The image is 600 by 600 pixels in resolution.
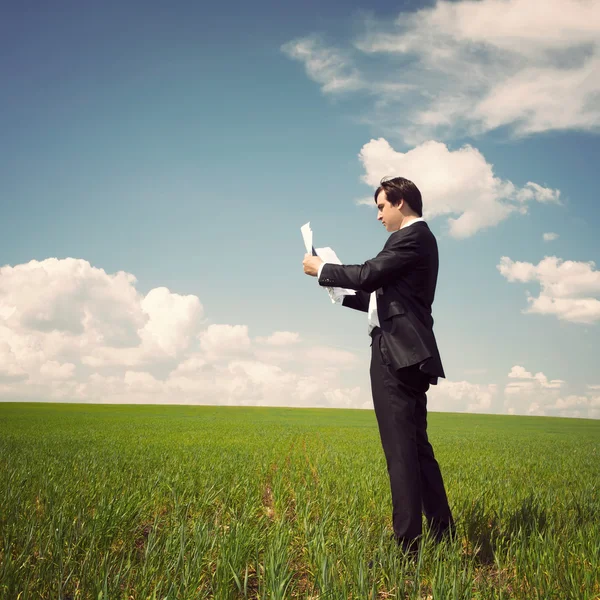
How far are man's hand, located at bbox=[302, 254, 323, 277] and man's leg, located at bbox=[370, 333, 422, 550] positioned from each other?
735 mm

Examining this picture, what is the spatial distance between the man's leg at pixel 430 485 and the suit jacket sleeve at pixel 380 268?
974mm

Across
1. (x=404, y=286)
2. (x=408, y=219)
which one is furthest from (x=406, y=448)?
(x=408, y=219)

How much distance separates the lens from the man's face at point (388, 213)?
3840 millimetres

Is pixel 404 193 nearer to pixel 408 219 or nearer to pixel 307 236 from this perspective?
pixel 408 219

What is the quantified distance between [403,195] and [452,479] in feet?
18.6

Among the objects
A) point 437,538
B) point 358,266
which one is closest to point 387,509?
point 437,538

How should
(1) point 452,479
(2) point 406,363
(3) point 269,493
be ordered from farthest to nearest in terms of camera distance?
(1) point 452,479
(3) point 269,493
(2) point 406,363

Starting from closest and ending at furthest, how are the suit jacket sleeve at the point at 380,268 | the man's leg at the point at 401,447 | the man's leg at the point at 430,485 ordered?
the man's leg at the point at 401,447
the suit jacket sleeve at the point at 380,268
the man's leg at the point at 430,485

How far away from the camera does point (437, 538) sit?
3.69m

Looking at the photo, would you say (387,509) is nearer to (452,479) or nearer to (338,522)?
(338,522)

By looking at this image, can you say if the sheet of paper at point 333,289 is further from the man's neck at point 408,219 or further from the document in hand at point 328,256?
the man's neck at point 408,219

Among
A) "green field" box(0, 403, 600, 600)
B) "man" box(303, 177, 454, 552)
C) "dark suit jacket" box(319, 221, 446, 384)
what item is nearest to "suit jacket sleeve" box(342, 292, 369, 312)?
"man" box(303, 177, 454, 552)

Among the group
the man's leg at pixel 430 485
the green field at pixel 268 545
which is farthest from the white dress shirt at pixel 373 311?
the green field at pixel 268 545

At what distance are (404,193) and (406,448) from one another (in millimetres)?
1925
